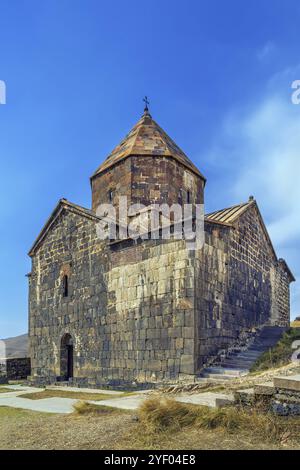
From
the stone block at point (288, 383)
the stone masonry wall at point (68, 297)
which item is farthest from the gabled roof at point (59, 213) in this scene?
the stone block at point (288, 383)

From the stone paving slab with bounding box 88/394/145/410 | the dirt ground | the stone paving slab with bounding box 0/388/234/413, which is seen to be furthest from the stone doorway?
the dirt ground

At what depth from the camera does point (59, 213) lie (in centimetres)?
1708

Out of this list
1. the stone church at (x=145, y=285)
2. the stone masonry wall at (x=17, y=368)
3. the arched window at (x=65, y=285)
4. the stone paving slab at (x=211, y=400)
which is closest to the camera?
the stone paving slab at (x=211, y=400)

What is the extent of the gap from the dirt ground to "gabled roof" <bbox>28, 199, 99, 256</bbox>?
9.09 m

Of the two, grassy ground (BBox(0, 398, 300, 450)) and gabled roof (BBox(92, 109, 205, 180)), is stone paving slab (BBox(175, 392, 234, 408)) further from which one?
gabled roof (BBox(92, 109, 205, 180))

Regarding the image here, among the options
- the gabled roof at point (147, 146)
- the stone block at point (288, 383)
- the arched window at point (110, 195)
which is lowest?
the stone block at point (288, 383)

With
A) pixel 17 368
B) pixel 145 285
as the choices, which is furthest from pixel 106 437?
pixel 17 368

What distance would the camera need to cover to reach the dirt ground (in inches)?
191

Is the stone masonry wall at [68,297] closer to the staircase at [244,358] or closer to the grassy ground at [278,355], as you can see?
the staircase at [244,358]

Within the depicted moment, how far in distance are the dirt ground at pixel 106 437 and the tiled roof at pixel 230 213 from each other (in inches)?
359

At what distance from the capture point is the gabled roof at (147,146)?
16.6 m

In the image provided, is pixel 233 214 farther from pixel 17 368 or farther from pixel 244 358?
pixel 17 368

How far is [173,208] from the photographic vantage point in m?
16.3
